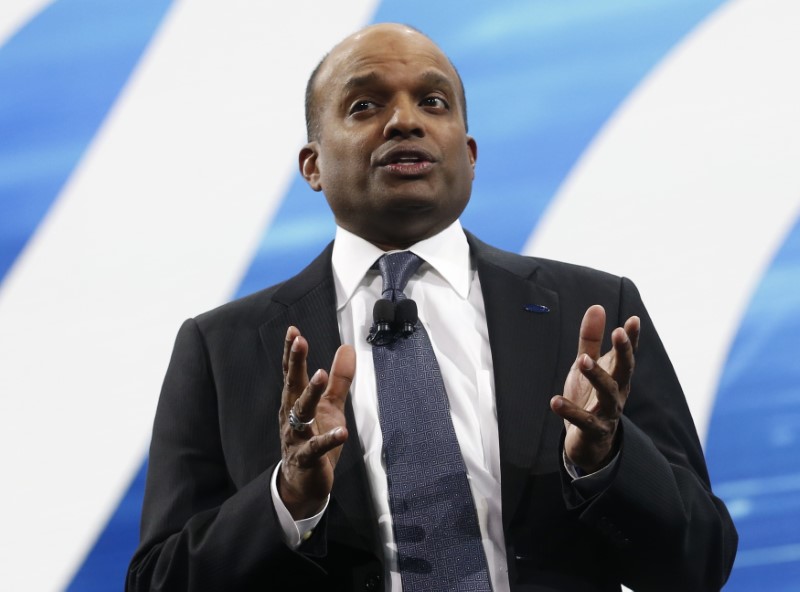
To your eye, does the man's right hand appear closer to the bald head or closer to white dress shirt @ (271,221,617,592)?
white dress shirt @ (271,221,617,592)

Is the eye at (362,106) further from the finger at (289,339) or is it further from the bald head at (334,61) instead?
the finger at (289,339)

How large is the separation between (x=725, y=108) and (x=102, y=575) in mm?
1932

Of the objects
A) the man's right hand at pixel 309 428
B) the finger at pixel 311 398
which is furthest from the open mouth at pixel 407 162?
the finger at pixel 311 398

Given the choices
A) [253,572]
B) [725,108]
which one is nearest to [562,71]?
[725,108]

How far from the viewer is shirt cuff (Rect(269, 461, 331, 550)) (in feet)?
5.98

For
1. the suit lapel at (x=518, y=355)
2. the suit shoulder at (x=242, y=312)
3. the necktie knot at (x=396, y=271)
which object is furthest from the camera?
A: the suit shoulder at (x=242, y=312)

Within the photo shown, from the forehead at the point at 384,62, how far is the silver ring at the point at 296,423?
852mm

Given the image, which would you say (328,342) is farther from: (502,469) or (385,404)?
(502,469)

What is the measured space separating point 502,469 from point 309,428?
38 centimetres

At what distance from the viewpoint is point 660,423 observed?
A: 2.05 meters

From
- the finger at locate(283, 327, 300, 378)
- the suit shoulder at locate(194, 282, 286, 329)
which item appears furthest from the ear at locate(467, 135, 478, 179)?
the finger at locate(283, 327, 300, 378)

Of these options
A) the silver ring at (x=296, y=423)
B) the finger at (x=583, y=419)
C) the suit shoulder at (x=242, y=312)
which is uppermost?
the suit shoulder at (x=242, y=312)

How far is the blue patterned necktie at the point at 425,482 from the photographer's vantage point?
6.08ft

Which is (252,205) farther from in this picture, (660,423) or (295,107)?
(660,423)
